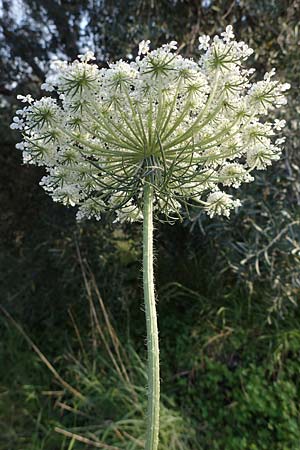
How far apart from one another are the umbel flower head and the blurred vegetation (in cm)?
147

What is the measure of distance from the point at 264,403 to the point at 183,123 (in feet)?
6.85

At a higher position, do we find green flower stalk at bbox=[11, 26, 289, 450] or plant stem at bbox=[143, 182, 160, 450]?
green flower stalk at bbox=[11, 26, 289, 450]

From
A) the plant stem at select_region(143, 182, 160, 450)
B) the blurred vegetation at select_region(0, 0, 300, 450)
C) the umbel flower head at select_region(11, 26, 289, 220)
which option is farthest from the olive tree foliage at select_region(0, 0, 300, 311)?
the plant stem at select_region(143, 182, 160, 450)

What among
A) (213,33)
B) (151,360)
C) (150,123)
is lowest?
(151,360)

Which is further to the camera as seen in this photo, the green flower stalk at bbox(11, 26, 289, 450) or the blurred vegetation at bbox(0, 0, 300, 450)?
the blurred vegetation at bbox(0, 0, 300, 450)

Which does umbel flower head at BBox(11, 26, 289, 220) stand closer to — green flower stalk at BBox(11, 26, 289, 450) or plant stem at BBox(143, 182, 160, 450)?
green flower stalk at BBox(11, 26, 289, 450)

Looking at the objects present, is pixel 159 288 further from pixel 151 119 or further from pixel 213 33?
pixel 151 119

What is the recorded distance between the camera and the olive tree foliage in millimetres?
2385

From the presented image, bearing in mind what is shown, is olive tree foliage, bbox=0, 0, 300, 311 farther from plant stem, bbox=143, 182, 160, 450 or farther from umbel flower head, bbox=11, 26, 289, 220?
plant stem, bbox=143, 182, 160, 450

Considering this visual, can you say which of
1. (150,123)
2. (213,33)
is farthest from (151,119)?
(213,33)

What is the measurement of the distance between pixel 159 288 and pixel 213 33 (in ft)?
5.71

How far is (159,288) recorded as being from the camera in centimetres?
320

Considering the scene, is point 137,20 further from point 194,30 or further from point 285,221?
point 285,221

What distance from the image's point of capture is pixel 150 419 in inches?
24.8
